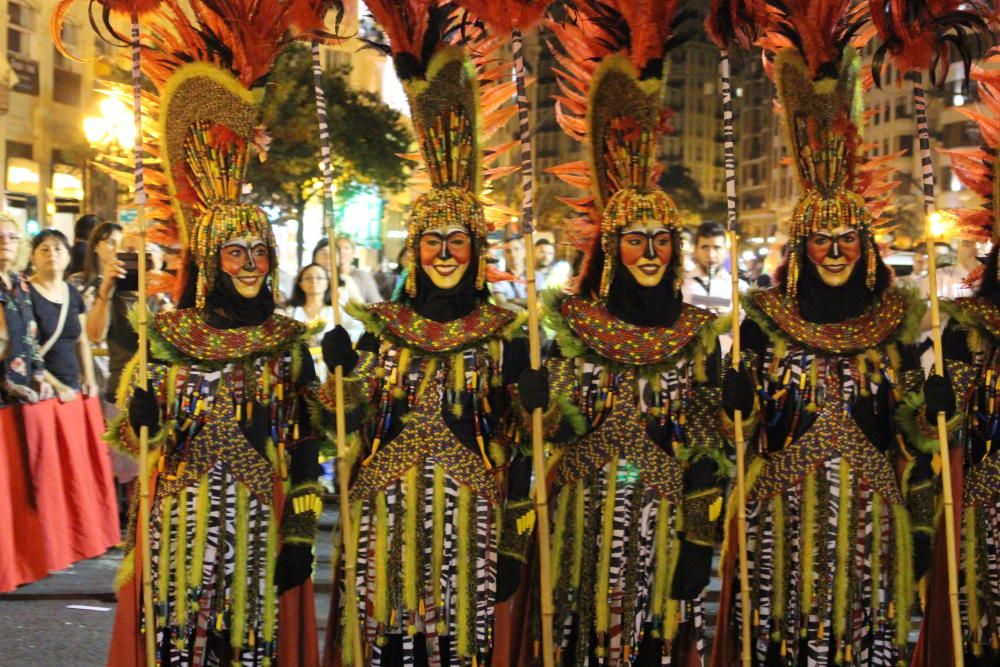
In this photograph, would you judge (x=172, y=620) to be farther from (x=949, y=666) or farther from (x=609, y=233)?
(x=949, y=666)

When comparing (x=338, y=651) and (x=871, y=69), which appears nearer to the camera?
(x=338, y=651)

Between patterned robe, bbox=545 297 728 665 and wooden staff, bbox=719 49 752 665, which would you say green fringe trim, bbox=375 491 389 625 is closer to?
patterned robe, bbox=545 297 728 665

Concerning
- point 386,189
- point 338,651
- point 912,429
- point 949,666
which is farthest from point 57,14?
point 386,189

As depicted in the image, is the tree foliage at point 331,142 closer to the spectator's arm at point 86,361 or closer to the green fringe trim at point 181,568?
the spectator's arm at point 86,361

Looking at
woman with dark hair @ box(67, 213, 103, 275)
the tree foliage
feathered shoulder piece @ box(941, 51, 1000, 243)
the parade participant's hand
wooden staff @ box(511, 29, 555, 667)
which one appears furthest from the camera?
the tree foliage

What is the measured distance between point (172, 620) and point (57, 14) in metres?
2.25

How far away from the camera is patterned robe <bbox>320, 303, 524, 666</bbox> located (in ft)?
15.2

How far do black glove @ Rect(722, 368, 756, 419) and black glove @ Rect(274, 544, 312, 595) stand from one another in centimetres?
160

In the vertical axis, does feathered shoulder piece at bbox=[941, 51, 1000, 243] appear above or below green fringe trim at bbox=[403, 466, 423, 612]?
above

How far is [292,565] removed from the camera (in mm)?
4605

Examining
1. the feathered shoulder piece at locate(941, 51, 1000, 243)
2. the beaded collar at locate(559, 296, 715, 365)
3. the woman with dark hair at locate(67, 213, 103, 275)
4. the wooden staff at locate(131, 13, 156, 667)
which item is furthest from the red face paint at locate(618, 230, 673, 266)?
the woman with dark hair at locate(67, 213, 103, 275)

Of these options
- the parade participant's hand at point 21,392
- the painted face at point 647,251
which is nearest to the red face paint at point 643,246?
the painted face at point 647,251

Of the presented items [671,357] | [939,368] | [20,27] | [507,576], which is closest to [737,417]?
[671,357]

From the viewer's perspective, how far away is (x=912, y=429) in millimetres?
4684
